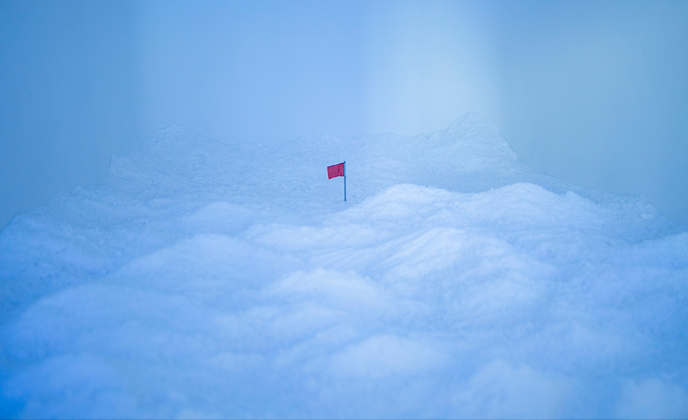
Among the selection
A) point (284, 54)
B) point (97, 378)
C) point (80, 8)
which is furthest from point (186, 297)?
point (284, 54)

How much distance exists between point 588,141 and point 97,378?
459cm

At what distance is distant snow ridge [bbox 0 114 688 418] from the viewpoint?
4.84ft

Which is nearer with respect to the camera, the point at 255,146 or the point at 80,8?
the point at 80,8

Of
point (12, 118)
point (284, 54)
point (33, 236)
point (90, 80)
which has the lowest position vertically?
point (33, 236)

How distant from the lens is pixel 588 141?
4.27 metres

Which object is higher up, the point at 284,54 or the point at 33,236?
the point at 284,54

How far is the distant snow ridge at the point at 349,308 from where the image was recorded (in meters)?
1.47

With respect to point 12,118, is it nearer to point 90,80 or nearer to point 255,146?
point 90,80

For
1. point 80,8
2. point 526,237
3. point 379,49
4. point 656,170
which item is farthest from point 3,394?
point 379,49

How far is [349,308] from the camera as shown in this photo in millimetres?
2062

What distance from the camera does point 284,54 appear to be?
6066 millimetres

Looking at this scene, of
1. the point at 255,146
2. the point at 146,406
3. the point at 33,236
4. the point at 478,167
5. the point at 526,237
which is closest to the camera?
the point at 146,406

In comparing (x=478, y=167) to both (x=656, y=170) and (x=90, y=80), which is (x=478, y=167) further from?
(x=90, y=80)

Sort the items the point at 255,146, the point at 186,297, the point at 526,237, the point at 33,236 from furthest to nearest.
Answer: the point at 255,146 < the point at 526,237 < the point at 33,236 < the point at 186,297
